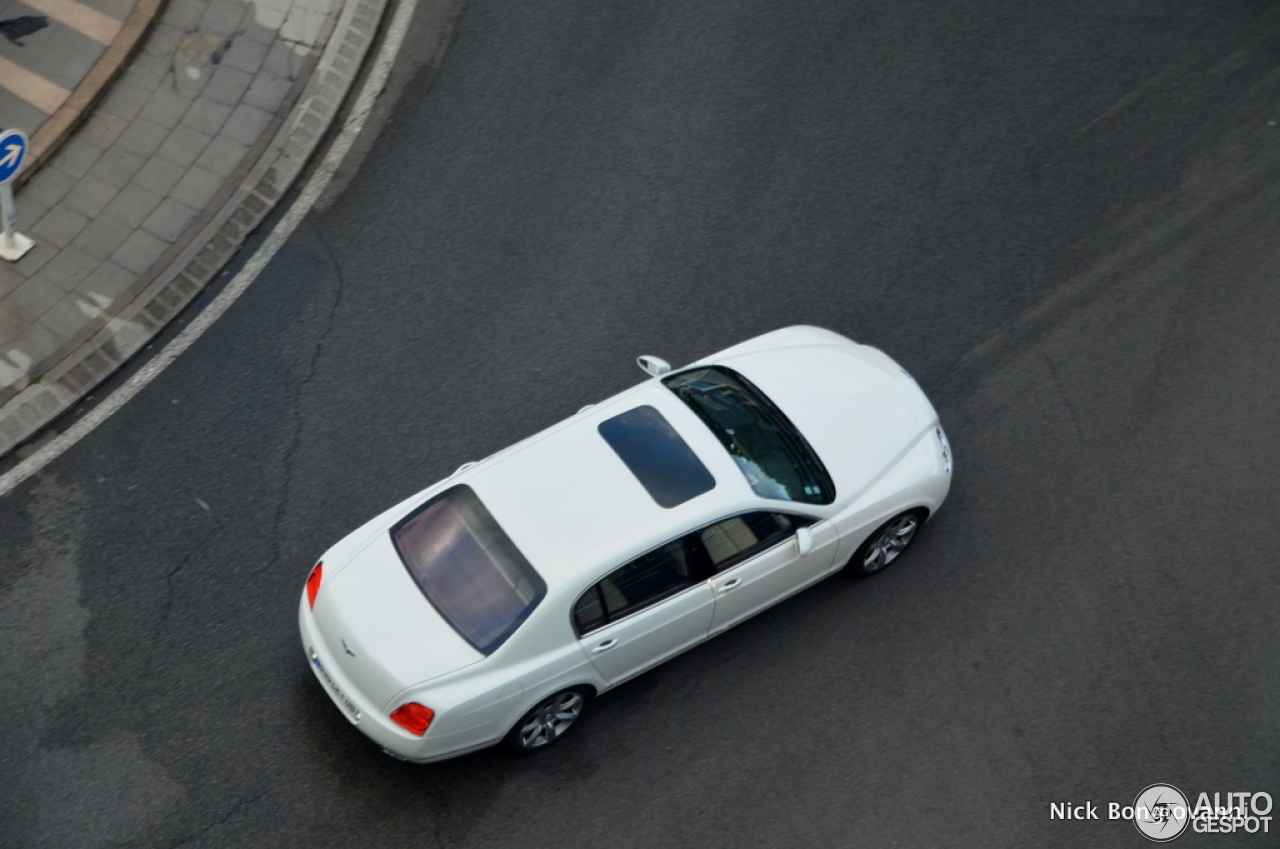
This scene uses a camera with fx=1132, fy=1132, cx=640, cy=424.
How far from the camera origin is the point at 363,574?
6812 mm

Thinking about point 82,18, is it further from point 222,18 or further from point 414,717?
point 414,717

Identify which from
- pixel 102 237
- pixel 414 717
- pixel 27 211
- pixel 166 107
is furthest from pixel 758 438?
pixel 27 211

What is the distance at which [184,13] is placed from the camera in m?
10.5

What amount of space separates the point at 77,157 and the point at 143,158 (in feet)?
1.83

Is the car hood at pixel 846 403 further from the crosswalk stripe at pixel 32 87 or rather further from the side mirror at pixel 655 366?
the crosswalk stripe at pixel 32 87

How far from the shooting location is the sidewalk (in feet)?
28.8

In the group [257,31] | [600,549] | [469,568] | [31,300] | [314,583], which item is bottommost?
[314,583]

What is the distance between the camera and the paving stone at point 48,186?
31.0 feet

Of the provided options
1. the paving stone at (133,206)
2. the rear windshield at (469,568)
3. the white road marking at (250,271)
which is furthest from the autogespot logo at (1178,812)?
the paving stone at (133,206)

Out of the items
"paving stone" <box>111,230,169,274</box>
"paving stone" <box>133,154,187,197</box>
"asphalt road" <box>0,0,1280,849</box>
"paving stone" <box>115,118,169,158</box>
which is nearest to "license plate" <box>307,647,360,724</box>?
"asphalt road" <box>0,0,1280,849</box>

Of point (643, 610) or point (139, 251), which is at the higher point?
point (139, 251)

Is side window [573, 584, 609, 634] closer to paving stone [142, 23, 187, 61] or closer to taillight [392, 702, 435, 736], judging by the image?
taillight [392, 702, 435, 736]

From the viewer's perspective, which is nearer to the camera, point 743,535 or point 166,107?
point 743,535

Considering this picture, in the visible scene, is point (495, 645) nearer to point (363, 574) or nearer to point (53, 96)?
point (363, 574)
